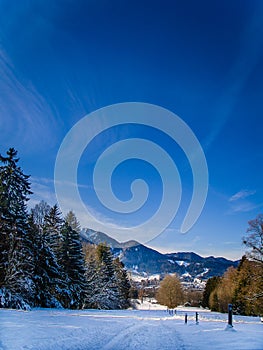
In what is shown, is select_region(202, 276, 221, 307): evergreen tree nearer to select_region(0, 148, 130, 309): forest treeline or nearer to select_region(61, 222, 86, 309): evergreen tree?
select_region(0, 148, 130, 309): forest treeline

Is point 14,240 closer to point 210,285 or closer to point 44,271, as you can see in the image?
point 44,271

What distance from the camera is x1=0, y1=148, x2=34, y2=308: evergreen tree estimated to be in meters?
20.4

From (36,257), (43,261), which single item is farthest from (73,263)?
(36,257)

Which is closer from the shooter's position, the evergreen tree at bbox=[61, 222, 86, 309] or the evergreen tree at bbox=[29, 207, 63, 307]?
the evergreen tree at bbox=[29, 207, 63, 307]

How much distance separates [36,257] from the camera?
25531mm

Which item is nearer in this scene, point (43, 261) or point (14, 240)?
point (14, 240)

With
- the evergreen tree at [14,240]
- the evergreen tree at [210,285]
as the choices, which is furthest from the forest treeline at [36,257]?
the evergreen tree at [210,285]

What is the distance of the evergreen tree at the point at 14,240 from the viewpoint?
20.4 meters

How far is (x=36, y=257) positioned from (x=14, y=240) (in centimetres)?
496

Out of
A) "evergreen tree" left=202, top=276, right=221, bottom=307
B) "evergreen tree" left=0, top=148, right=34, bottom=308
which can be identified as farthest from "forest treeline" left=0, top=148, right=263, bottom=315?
"evergreen tree" left=202, top=276, right=221, bottom=307

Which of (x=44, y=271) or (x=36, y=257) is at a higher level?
(x=36, y=257)

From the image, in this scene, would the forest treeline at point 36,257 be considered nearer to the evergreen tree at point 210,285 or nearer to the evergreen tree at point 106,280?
the evergreen tree at point 106,280

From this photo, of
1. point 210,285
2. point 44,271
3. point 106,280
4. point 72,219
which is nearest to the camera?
point 44,271

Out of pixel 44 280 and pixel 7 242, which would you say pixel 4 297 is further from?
pixel 44 280
